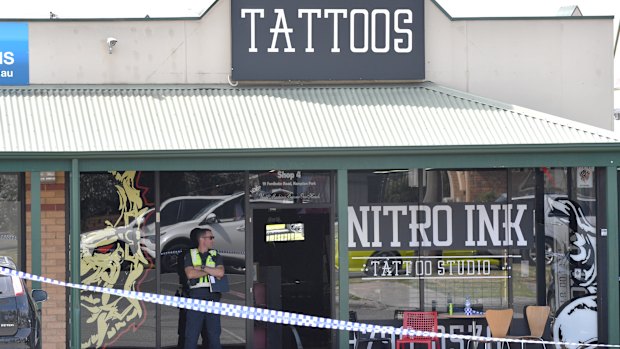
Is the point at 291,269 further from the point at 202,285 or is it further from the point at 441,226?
the point at 441,226

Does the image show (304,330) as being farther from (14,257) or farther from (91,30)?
(91,30)

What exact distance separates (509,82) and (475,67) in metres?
0.54

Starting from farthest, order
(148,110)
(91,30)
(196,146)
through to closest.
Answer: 1. (91,30)
2. (148,110)
3. (196,146)

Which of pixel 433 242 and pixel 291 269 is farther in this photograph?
pixel 291 269

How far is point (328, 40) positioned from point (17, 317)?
6.64 metres

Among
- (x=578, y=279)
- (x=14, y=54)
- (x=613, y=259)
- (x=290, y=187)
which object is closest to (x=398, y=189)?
(x=290, y=187)

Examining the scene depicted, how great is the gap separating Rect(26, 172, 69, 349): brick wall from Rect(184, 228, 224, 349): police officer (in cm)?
165

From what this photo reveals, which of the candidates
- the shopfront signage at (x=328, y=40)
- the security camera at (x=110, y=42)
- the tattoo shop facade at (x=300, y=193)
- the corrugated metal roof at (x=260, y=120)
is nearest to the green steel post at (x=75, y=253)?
the corrugated metal roof at (x=260, y=120)

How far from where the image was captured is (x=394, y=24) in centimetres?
1617

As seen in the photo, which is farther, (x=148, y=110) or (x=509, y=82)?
(x=509, y=82)

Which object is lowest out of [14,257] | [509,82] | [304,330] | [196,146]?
[304,330]

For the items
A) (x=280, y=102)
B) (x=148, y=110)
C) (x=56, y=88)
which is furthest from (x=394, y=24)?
(x=56, y=88)

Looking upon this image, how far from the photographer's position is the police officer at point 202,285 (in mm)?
14859

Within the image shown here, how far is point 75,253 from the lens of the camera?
540 inches
